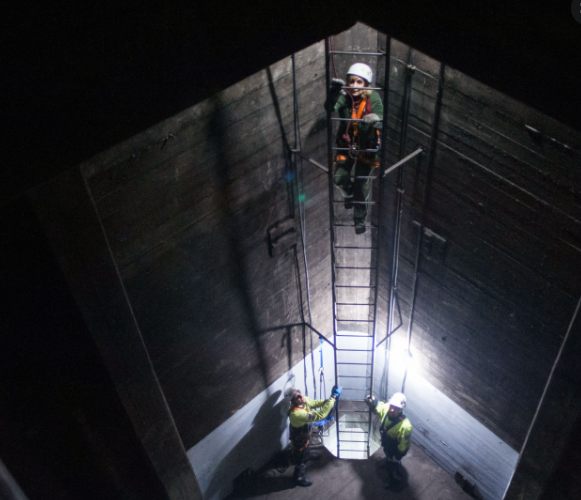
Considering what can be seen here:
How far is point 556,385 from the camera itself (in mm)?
7672

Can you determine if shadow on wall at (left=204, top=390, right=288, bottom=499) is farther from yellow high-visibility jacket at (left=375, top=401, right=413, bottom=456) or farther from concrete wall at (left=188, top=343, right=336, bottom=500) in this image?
yellow high-visibility jacket at (left=375, top=401, right=413, bottom=456)

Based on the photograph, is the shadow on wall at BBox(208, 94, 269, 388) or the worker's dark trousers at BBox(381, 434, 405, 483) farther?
the worker's dark trousers at BBox(381, 434, 405, 483)

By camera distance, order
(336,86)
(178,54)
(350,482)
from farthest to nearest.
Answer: (350,482) < (336,86) < (178,54)

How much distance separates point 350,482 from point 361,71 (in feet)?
26.4

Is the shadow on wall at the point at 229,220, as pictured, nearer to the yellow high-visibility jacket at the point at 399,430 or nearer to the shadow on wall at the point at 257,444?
the shadow on wall at the point at 257,444

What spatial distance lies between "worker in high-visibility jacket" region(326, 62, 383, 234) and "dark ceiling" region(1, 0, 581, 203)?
8.90 ft

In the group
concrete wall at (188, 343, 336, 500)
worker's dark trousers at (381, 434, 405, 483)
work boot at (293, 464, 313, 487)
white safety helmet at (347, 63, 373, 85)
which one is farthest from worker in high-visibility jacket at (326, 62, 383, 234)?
work boot at (293, 464, 313, 487)

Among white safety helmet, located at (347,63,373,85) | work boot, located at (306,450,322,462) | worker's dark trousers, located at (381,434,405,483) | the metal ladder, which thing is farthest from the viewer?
work boot, located at (306,450,322,462)

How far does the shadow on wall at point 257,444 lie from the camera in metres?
11.3

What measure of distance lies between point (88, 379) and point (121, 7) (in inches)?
191

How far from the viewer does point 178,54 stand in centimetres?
415

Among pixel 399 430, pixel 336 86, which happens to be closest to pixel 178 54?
pixel 336 86

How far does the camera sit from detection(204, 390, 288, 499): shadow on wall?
37.2 feet

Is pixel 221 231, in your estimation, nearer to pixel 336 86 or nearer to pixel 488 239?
pixel 336 86
